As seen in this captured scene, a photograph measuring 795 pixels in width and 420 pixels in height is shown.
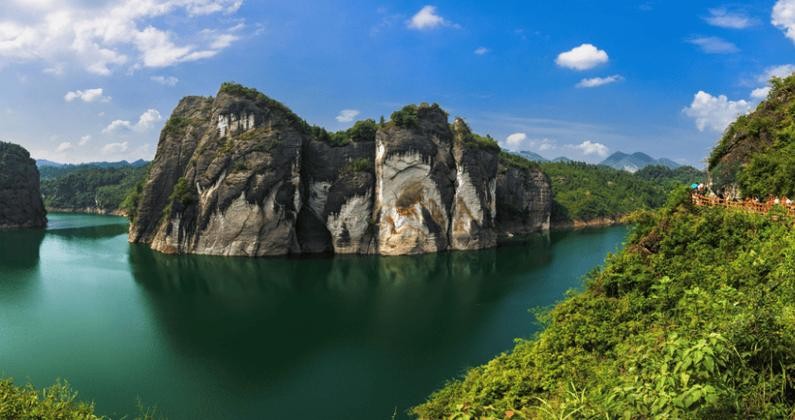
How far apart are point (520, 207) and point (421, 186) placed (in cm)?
2564

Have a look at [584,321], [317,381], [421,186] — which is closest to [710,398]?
[584,321]

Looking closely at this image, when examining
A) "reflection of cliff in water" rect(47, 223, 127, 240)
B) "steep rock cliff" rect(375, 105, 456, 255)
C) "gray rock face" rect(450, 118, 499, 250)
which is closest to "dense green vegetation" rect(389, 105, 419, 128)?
"steep rock cliff" rect(375, 105, 456, 255)

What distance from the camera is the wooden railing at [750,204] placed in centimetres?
1179

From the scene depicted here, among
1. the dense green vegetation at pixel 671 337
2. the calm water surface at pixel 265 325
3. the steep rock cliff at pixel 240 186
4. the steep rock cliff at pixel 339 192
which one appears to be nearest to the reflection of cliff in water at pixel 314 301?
the calm water surface at pixel 265 325

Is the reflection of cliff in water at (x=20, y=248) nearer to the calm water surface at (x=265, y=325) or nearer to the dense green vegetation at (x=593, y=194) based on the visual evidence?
the calm water surface at (x=265, y=325)

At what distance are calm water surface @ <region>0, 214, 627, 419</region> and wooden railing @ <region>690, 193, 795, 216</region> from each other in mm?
10003

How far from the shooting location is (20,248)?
50.8 m

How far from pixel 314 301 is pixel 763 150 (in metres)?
23.7

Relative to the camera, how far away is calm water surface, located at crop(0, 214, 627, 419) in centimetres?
1617

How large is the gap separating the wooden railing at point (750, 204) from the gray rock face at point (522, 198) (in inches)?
1923

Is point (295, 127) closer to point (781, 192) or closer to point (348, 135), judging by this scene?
point (348, 135)

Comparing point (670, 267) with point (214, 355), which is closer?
point (670, 267)

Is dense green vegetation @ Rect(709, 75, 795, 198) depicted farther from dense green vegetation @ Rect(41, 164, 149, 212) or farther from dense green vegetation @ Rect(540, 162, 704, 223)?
dense green vegetation @ Rect(41, 164, 149, 212)

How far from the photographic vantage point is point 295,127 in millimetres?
46781
